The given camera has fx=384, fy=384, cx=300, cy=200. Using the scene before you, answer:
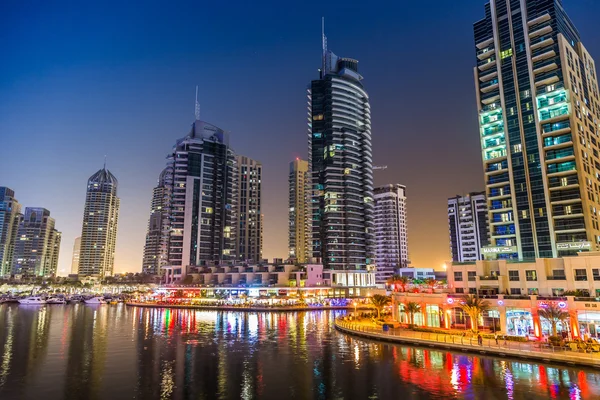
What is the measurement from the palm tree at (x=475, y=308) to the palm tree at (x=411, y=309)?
1005cm

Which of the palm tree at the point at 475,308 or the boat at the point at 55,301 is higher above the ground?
the palm tree at the point at 475,308

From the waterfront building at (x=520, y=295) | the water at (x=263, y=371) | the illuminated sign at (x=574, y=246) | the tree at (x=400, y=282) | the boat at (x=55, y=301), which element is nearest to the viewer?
the water at (x=263, y=371)

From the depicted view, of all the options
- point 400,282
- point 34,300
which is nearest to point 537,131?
point 400,282

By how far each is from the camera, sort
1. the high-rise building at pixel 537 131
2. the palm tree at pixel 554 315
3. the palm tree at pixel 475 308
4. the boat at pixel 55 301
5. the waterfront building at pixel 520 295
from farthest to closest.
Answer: the boat at pixel 55 301 → the high-rise building at pixel 537 131 → the palm tree at pixel 475 308 → the waterfront building at pixel 520 295 → the palm tree at pixel 554 315

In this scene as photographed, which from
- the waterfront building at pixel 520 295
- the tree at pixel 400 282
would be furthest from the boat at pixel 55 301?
the waterfront building at pixel 520 295

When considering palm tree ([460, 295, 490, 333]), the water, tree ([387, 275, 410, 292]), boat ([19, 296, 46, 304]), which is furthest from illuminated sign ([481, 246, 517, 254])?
boat ([19, 296, 46, 304])

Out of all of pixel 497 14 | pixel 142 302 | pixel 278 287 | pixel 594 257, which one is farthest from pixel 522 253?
pixel 142 302

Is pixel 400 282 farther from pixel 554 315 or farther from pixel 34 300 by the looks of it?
pixel 34 300

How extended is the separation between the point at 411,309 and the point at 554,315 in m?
24.0

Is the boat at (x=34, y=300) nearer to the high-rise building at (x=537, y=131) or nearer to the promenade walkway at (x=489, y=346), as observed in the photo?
the promenade walkway at (x=489, y=346)

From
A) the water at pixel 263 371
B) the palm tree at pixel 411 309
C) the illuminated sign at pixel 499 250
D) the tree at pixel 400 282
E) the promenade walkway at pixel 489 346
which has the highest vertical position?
the illuminated sign at pixel 499 250

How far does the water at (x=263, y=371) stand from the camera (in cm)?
3734

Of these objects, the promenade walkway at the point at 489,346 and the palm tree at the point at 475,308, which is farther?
the palm tree at the point at 475,308

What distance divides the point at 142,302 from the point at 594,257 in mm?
165574
